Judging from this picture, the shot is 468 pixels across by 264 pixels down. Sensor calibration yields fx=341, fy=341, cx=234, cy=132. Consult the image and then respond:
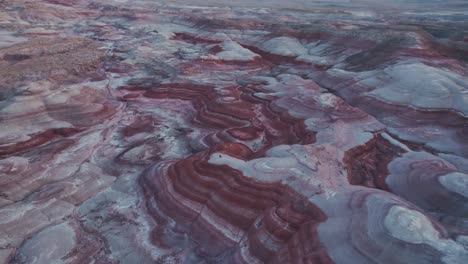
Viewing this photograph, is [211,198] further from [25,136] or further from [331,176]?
[25,136]

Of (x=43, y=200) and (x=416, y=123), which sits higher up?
(x=416, y=123)

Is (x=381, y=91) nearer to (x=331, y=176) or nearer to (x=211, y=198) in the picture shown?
(x=331, y=176)

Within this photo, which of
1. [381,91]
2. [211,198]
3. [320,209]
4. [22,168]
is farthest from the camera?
[381,91]

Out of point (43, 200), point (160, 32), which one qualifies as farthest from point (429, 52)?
point (160, 32)

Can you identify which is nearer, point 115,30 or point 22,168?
point 22,168

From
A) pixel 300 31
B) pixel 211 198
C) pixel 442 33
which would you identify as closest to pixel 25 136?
pixel 211 198

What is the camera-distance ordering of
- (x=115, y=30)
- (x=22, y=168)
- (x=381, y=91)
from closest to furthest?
(x=22, y=168), (x=381, y=91), (x=115, y=30)
